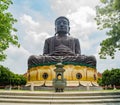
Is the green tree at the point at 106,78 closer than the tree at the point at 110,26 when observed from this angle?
No

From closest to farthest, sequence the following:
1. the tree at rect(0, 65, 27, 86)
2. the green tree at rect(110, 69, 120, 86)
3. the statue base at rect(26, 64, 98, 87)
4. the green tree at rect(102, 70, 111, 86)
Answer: the statue base at rect(26, 64, 98, 87) → the tree at rect(0, 65, 27, 86) → the green tree at rect(110, 69, 120, 86) → the green tree at rect(102, 70, 111, 86)

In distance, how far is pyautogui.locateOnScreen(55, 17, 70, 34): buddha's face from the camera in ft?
125

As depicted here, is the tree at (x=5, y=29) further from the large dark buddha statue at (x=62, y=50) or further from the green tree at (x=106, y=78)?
the green tree at (x=106, y=78)

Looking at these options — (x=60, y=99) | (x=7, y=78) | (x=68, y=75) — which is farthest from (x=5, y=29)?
(x=7, y=78)

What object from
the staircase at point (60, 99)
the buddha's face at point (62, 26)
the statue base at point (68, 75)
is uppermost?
the buddha's face at point (62, 26)

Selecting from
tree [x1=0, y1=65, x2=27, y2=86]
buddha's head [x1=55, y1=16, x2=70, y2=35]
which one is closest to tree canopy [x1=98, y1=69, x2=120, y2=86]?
buddha's head [x1=55, y1=16, x2=70, y2=35]

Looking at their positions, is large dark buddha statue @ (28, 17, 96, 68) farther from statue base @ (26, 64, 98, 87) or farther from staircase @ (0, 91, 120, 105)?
staircase @ (0, 91, 120, 105)

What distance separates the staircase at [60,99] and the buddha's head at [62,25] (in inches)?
867

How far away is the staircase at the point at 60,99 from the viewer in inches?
605

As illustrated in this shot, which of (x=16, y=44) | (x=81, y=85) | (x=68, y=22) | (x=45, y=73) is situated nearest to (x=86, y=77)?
(x=81, y=85)

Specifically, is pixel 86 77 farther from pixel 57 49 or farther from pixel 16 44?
pixel 16 44

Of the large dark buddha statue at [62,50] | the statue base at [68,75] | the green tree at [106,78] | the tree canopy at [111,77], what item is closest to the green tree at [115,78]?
the tree canopy at [111,77]

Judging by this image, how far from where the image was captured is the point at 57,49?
36.2 meters

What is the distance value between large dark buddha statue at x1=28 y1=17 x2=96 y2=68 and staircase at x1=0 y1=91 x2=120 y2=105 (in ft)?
55.8
